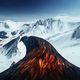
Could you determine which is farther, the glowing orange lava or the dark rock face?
the dark rock face

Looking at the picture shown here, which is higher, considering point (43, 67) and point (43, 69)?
point (43, 67)

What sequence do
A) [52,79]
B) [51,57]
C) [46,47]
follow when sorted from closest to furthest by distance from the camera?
Answer: [52,79] < [51,57] < [46,47]

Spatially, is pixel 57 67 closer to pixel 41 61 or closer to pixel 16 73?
pixel 41 61

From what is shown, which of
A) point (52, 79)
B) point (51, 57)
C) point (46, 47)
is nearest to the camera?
point (52, 79)

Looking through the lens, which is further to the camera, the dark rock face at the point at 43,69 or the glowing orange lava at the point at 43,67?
the dark rock face at the point at 43,69

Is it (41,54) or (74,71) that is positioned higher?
(41,54)

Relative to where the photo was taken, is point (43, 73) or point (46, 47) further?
point (46, 47)

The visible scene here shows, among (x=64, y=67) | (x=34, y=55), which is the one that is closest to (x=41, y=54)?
(x=34, y=55)
